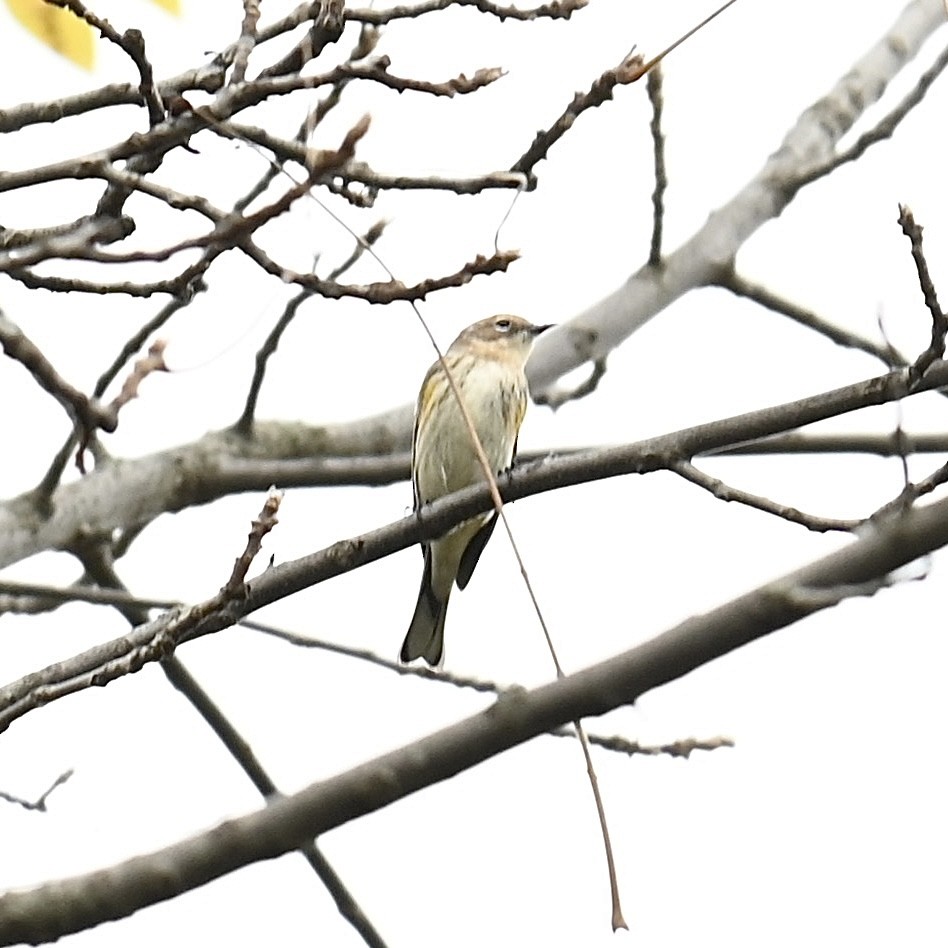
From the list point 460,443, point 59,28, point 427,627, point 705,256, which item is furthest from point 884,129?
point 59,28

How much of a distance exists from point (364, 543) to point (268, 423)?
2285 mm

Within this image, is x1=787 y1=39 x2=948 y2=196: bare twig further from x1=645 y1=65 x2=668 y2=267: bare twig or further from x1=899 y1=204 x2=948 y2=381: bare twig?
x1=899 y1=204 x2=948 y2=381: bare twig

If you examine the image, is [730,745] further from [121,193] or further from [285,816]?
[121,193]

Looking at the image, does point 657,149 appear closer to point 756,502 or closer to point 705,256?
point 705,256

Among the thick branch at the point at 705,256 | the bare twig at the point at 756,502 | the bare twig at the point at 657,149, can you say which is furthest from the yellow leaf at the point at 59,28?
the thick branch at the point at 705,256

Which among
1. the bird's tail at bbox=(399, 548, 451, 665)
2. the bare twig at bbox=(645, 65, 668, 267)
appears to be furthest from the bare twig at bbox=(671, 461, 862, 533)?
the bird's tail at bbox=(399, 548, 451, 665)

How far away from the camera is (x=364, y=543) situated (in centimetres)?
374

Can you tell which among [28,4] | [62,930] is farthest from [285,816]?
[28,4]

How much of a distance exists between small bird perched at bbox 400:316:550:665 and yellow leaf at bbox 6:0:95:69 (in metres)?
3.49

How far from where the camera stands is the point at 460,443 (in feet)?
22.9

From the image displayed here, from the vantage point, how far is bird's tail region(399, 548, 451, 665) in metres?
7.34

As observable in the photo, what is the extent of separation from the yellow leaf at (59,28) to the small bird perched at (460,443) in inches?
137

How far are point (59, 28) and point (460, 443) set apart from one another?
3.90 meters

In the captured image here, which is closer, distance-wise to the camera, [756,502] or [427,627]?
[756,502]
